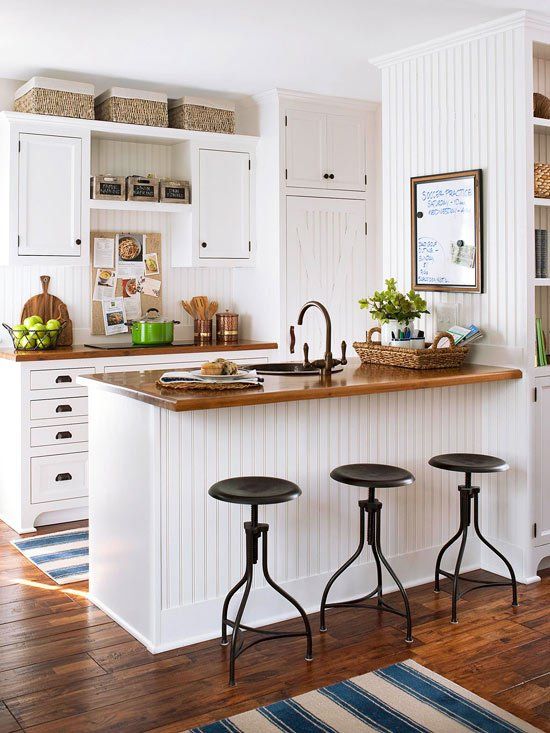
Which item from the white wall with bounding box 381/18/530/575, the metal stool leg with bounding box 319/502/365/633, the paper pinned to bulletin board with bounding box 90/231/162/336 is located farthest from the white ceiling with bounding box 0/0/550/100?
the metal stool leg with bounding box 319/502/365/633

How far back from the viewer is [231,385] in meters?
3.30

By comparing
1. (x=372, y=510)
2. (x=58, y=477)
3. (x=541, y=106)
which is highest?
(x=541, y=106)

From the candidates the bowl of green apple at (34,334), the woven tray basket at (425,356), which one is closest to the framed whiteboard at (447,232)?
the woven tray basket at (425,356)

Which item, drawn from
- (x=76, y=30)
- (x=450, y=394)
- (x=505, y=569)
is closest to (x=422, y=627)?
(x=505, y=569)

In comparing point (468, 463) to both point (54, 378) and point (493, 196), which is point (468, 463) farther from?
point (54, 378)

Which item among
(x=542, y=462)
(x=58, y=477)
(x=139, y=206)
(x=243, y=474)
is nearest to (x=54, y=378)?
(x=58, y=477)

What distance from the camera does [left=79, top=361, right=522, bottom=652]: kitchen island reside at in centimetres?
320

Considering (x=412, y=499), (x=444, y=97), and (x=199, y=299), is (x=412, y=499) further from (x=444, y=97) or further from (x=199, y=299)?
(x=199, y=299)

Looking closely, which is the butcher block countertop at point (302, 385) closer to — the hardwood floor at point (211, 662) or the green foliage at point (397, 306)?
the green foliage at point (397, 306)

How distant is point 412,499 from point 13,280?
9.24 feet

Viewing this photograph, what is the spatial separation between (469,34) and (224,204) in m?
2.07

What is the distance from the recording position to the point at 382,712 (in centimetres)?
272

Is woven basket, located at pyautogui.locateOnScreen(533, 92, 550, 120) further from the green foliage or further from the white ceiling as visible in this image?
the green foliage

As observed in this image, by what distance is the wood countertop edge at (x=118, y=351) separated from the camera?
475cm
